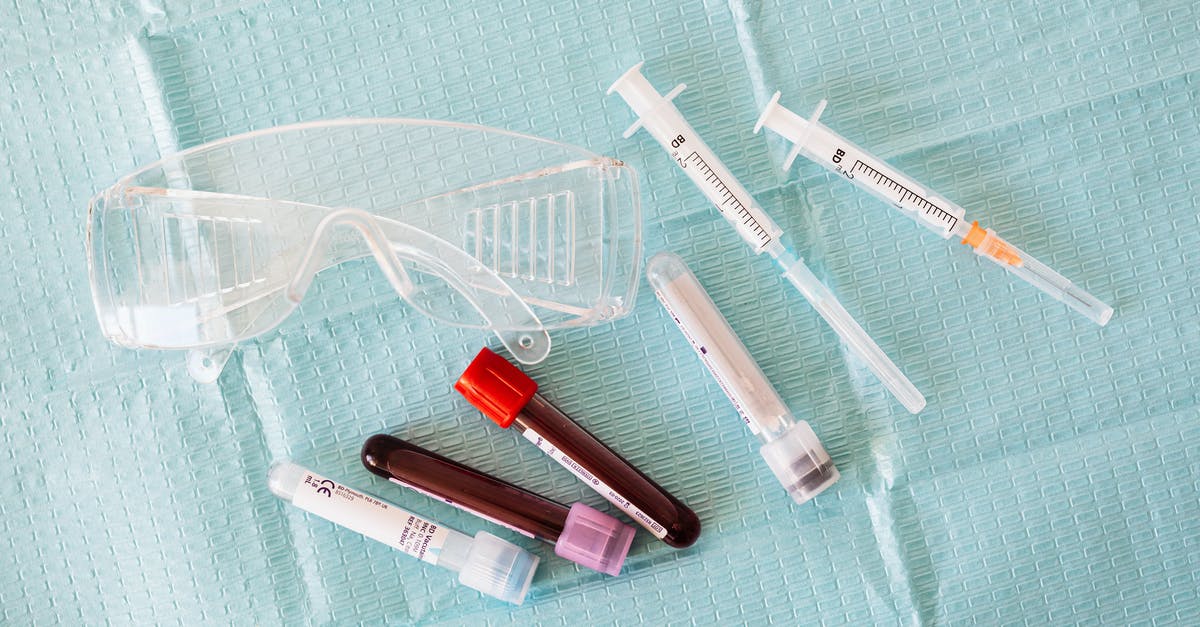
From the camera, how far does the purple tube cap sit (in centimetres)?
87

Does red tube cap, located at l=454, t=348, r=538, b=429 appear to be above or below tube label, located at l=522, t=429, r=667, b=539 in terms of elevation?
above

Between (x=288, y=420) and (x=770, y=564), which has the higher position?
(x=288, y=420)

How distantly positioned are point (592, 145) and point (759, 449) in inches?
13.6

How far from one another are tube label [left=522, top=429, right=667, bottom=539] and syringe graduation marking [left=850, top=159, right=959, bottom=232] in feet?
1.28

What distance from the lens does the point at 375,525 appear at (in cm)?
88

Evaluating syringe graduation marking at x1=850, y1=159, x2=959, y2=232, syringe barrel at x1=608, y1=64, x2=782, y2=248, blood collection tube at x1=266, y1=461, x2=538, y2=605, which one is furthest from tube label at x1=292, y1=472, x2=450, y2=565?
syringe graduation marking at x1=850, y1=159, x2=959, y2=232

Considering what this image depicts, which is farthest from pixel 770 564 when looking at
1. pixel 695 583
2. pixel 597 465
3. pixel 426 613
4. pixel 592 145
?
pixel 592 145

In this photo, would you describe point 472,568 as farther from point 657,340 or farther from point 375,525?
point 657,340

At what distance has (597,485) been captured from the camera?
87cm

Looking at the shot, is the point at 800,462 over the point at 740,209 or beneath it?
beneath

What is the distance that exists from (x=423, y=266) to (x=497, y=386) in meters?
0.13

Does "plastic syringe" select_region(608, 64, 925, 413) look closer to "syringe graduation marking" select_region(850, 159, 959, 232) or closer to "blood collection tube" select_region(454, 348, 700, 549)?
"syringe graduation marking" select_region(850, 159, 959, 232)

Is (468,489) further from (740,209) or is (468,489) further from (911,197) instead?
(911,197)

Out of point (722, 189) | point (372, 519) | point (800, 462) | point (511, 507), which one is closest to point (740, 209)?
point (722, 189)
